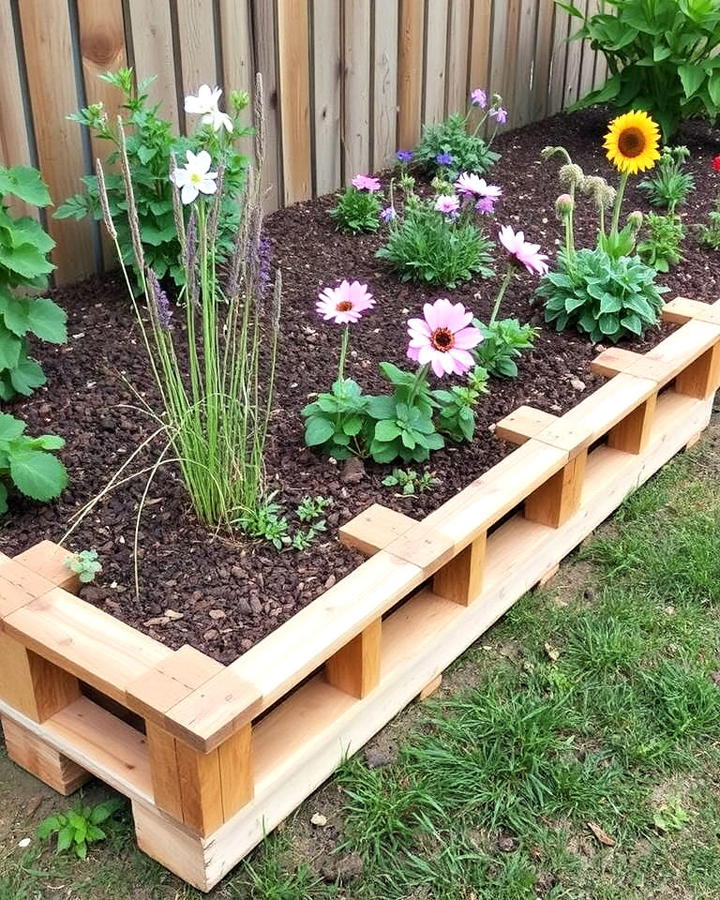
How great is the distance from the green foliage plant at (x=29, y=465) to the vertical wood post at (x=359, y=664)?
80 cm

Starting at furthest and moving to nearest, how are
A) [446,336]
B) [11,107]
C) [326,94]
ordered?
1. [326,94]
2. [11,107]
3. [446,336]

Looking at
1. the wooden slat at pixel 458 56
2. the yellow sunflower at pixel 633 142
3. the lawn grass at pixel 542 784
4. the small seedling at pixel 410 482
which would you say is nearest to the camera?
the lawn grass at pixel 542 784

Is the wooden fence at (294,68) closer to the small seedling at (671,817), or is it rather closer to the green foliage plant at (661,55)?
the green foliage plant at (661,55)

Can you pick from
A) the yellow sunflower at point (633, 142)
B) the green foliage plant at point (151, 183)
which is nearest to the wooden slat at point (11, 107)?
the green foliage plant at point (151, 183)

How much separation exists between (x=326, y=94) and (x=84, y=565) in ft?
9.40

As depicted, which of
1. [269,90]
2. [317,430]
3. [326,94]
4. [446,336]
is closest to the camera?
[446,336]

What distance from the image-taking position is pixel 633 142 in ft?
12.5

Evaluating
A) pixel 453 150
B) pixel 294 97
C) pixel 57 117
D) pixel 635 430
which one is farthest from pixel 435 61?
pixel 635 430

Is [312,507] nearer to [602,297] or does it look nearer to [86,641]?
[86,641]

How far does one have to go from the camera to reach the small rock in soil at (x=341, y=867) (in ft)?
7.40

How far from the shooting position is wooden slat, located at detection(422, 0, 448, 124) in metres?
5.06

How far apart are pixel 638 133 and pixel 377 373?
52.4 inches

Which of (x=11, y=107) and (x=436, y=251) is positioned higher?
(x=11, y=107)

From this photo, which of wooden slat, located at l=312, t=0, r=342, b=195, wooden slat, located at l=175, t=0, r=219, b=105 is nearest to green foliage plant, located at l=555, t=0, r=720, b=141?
wooden slat, located at l=312, t=0, r=342, b=195
